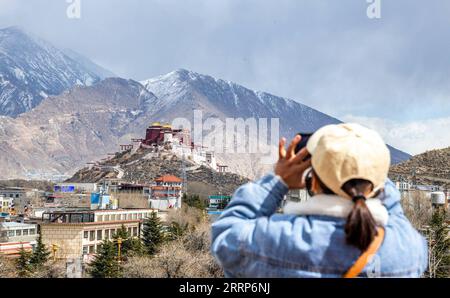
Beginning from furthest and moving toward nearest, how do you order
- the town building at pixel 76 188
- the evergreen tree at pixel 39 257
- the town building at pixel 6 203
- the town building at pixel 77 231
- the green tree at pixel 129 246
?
the town building at pixel 76 188 → the town building at pixel 6 203 → the town building at pixel 77 231 → the green tree at pixel 129 246 → the evergreen tree at pixel 39 257

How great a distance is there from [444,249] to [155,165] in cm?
7265

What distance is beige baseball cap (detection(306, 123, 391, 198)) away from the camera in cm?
141

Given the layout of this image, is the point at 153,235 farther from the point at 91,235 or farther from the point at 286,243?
the point at 286,243

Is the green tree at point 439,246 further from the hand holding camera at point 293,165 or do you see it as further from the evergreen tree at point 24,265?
the hand holding camera at point 293,165

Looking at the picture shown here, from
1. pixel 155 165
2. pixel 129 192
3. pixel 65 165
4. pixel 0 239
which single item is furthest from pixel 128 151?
pixel 65 165

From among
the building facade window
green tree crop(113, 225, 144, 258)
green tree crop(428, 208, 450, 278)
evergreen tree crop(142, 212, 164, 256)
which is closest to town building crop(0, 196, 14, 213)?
the building facade window

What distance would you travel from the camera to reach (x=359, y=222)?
4.51 feet

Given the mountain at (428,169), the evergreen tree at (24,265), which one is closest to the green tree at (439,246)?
the evergreen tree at (24,265)

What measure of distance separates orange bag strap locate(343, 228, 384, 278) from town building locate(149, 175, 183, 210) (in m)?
44.2

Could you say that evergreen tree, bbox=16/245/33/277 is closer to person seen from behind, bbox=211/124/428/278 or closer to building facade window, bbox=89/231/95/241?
building facade window, bbox=89/231/95/241

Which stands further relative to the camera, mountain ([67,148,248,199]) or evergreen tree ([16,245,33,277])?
mountain ([67,148,248,199])

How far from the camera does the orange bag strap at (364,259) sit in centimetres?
142

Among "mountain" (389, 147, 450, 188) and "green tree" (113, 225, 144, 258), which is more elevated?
"mountain" (389, 147, 450, 188)

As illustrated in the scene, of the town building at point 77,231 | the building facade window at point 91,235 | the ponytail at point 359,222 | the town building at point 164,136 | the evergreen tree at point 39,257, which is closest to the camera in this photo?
the ponytail at point 359,222
